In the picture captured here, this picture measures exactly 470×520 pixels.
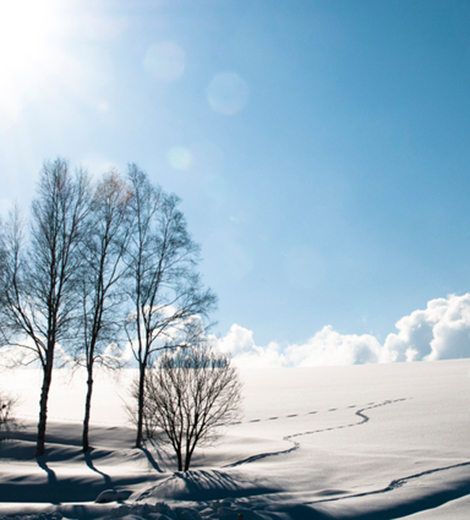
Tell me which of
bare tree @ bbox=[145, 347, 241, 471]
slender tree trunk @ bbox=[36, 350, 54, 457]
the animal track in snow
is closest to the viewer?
bare tree @ bbox=[145, 347, 241, 471]

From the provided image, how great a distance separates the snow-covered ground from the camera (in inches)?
264

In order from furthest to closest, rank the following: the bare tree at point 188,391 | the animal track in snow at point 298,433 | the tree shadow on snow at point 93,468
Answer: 1. the animal track in snow at point 298,433
2. the bare tree at point 188,391
3. the tree shadow on snow at point 93,468

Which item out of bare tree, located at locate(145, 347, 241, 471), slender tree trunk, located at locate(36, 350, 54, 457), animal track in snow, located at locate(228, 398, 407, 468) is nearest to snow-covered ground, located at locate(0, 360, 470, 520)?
animal track in snow, located at locate(228, 398, 407, 468)

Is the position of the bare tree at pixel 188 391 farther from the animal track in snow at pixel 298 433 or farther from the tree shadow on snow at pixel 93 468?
the tree shadow on snow at pixel 93 468

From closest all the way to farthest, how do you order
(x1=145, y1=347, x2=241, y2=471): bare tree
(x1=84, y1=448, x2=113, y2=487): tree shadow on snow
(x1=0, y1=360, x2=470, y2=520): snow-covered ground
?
1. (x1=0, y1=360, x2=470, y2=520): snow-covered ground
2. (x1=84, y1=448, x2=113, y2=487): tree shadow on snow
3. (x1=145, y1=347, x2=241, y2=471): bare tree

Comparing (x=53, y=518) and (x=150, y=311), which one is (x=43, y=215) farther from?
(x=53, y=518)

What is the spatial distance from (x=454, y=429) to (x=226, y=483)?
9474 mm

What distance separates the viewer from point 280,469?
31.5ft

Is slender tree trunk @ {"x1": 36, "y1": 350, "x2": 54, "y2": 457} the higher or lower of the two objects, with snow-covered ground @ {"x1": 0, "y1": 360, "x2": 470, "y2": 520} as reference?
higher

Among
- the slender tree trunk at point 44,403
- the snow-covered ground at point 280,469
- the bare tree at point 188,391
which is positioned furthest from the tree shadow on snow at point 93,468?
the bare tree at point 188,391

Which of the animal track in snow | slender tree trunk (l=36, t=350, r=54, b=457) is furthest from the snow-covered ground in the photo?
slender tree trunk (l=36, t=350, r=54, b=457)

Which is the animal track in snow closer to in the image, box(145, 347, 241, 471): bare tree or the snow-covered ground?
the snow-covered ground

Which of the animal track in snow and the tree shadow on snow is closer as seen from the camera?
the tree shadow on snow

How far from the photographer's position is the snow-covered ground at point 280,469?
670 centimetres
